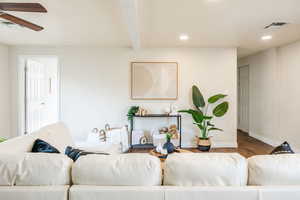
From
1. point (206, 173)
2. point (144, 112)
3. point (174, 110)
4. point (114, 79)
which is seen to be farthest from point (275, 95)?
point (206, 173)

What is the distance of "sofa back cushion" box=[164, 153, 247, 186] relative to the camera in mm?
1328

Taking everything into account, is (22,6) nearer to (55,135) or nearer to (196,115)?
(55,135)

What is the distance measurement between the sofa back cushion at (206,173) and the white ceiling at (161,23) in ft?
5.50

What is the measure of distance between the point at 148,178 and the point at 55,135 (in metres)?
1.77

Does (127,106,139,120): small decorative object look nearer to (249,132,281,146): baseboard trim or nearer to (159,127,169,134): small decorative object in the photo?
(159,127,169,134): small decorative object

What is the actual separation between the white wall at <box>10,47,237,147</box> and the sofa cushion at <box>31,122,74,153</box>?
217 cm

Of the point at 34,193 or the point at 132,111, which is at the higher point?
the point at 132,111

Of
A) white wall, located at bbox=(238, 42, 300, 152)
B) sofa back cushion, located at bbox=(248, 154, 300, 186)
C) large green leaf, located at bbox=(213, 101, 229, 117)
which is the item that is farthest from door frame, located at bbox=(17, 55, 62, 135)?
white wall, located at bbox=(238, 42, 300, 152)

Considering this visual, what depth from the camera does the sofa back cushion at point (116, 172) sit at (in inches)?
52.1

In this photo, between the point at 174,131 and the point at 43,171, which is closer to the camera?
the point at 43,171

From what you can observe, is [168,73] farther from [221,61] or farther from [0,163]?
[0,163]

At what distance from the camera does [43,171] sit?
4.34 ft

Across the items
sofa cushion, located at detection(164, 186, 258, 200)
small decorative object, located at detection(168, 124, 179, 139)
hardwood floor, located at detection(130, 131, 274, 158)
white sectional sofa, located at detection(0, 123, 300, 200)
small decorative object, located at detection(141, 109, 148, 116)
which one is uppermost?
small decorative object, located at detection(141, 109, 148, 116)

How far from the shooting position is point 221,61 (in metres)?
5.21
